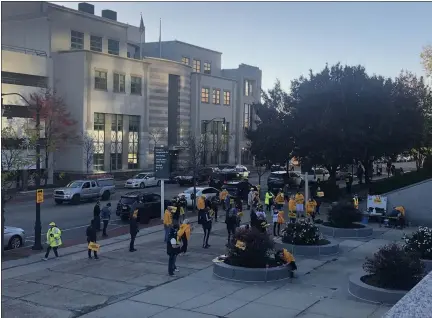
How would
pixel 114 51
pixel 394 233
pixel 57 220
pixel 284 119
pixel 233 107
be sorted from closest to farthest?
pixel 394 233 < pixel 57 220 < pixel 284 119 < pixel 114 51 < pixel 233 107

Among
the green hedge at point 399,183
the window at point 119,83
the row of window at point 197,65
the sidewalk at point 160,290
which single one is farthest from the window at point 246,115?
the sidewalk at point 160,290

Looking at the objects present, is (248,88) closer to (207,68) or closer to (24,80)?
(207,68)

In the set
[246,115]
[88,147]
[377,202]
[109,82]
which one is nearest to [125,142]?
[109,82]

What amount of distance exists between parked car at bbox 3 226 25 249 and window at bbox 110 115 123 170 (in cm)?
3661

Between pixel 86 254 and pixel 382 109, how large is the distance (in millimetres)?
25182

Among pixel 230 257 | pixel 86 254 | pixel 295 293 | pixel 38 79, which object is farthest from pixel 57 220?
pixel 38 79

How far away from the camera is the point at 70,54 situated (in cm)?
5162

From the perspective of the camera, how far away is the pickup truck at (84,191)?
3488 cm

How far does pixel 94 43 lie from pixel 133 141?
11340 mm

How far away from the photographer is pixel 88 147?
5116cm

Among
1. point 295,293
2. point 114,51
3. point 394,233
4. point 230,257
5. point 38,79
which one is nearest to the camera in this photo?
point 295,293

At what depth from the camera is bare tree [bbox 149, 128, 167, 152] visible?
6179 cm

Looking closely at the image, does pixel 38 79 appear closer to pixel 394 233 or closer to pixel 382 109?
pixel 382 109

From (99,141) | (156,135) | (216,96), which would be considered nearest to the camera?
(99,141)
